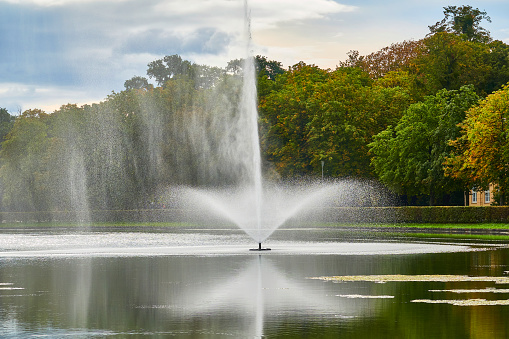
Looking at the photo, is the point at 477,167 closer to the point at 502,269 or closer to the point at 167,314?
the point at 502,269

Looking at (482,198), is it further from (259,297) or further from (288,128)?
(259,297)

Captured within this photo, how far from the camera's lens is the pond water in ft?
45.4

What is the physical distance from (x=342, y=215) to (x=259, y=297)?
2377 inches

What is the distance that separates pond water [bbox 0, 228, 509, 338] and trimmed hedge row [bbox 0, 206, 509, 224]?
35.0m

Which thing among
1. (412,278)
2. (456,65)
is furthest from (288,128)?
(412,278)

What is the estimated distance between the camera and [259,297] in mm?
18359

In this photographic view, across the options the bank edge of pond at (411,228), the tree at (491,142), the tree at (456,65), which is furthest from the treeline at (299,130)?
the bank edge of pond at (411,228)

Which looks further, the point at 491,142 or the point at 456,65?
the point at 456,65

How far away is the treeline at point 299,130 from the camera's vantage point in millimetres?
80688

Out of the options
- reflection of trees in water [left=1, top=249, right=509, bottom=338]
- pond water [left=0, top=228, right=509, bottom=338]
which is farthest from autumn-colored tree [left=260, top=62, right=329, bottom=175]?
reflection of trees in water [left=1, top=249, right=509, bottom=338]

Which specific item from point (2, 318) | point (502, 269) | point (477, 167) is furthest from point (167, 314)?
point (477, 167)

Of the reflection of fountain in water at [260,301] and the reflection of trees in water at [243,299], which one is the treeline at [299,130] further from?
the reflection of fountain in water at [260,301]

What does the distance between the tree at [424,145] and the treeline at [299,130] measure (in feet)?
0.42

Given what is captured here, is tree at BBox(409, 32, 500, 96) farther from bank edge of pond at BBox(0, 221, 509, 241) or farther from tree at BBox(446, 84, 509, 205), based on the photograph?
bank edge of pond at BBox(0, 221, 509, 241)
